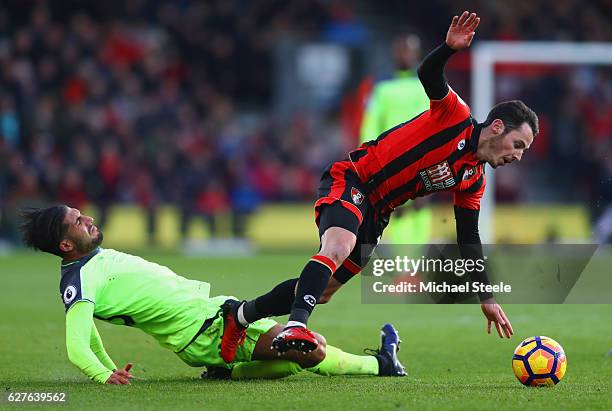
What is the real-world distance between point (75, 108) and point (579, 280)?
9.35 m

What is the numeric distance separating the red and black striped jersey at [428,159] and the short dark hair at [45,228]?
1.71m

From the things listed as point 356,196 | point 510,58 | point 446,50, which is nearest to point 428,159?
point 356,196

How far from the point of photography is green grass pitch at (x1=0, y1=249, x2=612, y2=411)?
220 inches

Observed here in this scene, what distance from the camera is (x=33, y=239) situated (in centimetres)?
626

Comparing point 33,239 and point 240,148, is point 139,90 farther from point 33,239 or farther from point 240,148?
point 33,239

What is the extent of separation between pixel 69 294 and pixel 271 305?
107 centimetres

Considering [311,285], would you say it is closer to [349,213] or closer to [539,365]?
[349,213]

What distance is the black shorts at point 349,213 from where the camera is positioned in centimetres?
638

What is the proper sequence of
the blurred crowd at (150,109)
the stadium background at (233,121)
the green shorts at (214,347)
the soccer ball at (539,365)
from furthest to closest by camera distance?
1. the blurred crowd at (150,109)
2. the stadium background at (233,121)
3. the green shorts at (214,347)
4. the soccer ball at (539,365)

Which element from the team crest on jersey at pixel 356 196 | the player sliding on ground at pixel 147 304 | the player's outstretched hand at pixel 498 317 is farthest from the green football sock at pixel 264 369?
the player's outstretched hand at pixel 498 317

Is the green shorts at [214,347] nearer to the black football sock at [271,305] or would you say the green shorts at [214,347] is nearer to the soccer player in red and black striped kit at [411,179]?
the soccer player in red and black striped kit at [411,179]

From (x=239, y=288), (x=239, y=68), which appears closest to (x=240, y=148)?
(x=239, y=68)

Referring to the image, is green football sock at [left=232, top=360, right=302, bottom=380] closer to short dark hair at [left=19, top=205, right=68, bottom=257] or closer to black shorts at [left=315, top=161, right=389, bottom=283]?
black shorts at [left=315, top=161, right=389, bottom=283]

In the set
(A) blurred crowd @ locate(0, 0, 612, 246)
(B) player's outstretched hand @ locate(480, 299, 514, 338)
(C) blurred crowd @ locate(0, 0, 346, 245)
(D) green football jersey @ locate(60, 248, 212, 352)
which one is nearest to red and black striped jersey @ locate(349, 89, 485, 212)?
(B) player's outstretched hand @ locate(480, 299, 514, 338)
